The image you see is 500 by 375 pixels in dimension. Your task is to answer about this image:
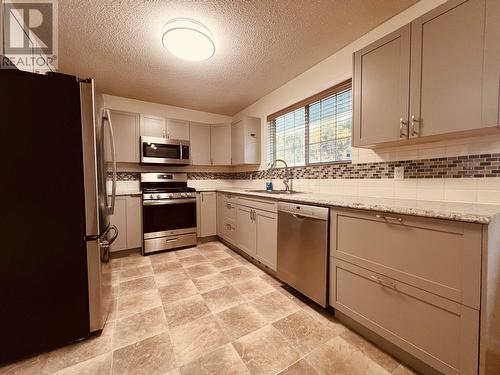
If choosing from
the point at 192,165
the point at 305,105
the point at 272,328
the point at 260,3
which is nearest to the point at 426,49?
the point at 260,3

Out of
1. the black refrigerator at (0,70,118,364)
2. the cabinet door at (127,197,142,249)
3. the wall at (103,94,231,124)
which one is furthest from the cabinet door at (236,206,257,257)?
the wall at (103,94,231,124)

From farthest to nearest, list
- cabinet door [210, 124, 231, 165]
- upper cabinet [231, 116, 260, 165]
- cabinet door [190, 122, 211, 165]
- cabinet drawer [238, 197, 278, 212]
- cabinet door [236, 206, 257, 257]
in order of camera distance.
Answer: cabinet door [210, 124, 231, 165], cabinet door [190, 122, 211, 165], upper cabinet [231, 116, 260, 165], cabinet door [236, 206, 257, 257], cabinet drawer [238, 197, 278, 212]

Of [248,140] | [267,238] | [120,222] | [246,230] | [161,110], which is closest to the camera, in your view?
[267,238]

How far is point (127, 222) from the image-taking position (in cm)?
→ 304

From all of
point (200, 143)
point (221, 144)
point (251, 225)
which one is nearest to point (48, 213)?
point (251, 225)

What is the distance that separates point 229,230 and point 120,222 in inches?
61.9

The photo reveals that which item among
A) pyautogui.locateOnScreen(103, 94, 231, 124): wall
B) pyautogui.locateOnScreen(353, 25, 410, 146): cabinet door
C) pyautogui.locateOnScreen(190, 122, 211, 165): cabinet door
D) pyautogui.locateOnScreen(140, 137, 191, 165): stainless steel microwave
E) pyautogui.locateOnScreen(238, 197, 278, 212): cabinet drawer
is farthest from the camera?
pyautogui.locateOnScreen(190, 122, 211, 165): cabinet door

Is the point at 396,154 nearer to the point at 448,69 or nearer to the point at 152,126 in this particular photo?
the point at 448,69

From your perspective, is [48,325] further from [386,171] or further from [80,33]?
[386,171]

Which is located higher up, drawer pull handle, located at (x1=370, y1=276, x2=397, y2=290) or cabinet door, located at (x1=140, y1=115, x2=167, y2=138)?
cabinet door, located at (x1=140, y1=115, x2=167, y2=138)

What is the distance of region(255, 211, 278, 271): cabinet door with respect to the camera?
2.23 metres

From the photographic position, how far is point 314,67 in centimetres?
250

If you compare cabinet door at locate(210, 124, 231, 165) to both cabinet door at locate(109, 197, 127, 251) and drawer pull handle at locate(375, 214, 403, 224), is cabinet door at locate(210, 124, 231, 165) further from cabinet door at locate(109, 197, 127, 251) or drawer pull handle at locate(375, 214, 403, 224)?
drawer pull handle at locate(375, 214, 403, 224)

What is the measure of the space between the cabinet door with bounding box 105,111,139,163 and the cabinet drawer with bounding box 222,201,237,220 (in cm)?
158
